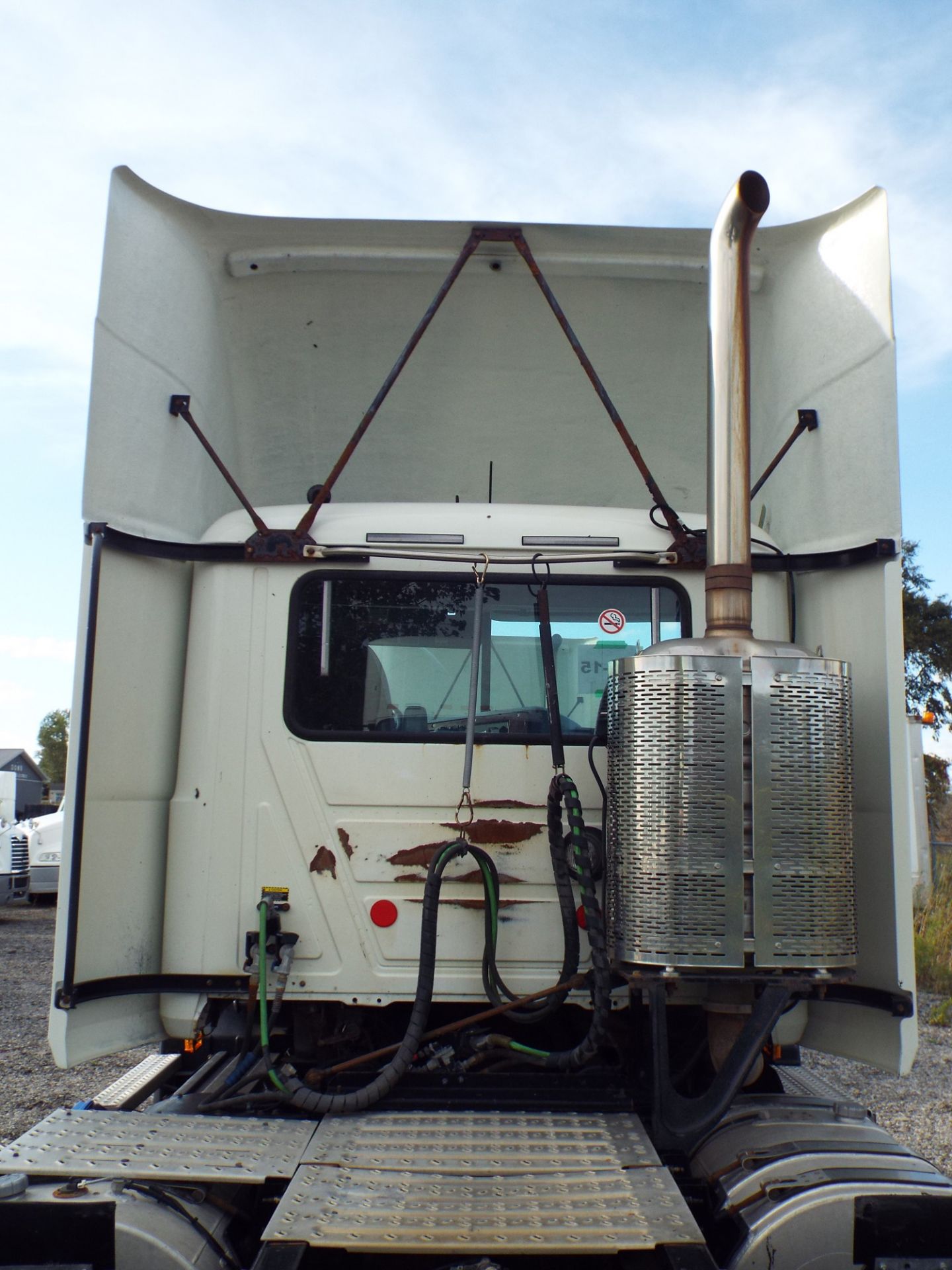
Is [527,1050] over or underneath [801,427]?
underneath

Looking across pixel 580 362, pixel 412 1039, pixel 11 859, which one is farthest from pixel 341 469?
pixel 11 859

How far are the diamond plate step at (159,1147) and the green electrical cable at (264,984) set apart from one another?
6.4 inches

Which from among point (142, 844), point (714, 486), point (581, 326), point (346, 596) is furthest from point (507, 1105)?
point (581, 326)

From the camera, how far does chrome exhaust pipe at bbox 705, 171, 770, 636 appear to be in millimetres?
3129

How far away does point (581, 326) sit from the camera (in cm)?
432

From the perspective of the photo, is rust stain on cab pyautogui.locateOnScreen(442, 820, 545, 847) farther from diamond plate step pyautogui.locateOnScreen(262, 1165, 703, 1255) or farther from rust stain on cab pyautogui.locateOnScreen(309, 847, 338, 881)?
diamond plate step pyautogui.locateOnScreen(262, 1165, 703, 1255)

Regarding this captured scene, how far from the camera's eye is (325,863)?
3.50 metres

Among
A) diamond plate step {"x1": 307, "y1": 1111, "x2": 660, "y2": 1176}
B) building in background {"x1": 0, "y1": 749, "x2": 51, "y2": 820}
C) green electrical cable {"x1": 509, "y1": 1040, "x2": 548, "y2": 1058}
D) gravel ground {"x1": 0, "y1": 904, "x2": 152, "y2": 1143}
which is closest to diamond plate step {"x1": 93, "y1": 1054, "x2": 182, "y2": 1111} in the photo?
gravel ground {"x1": 0, "y1": 904, "x2": 152, "y2": 1143}

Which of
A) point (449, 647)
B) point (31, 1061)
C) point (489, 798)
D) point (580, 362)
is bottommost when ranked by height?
point (31, 1061)

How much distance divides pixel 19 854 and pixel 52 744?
5620cm

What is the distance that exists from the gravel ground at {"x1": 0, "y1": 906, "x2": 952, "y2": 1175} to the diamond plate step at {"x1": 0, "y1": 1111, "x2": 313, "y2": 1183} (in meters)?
2.86

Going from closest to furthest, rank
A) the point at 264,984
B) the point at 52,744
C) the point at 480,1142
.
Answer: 1. the point at 480,1142
2. the point at 264,984
3. the point at 52,744

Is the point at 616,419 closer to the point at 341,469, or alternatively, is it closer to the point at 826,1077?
the point at 341,469

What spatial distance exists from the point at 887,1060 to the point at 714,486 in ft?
6.24
